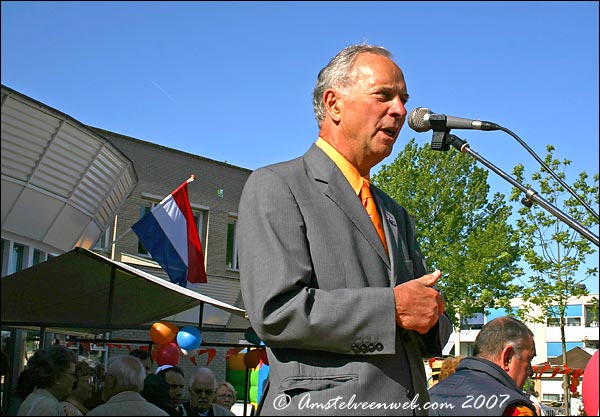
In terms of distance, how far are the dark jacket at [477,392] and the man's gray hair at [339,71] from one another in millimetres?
1234

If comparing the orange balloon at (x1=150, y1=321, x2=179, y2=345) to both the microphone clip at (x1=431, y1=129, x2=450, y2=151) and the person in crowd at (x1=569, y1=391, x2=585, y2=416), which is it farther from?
the microphone clip at (x1=431, y1=129, x2=450, y2=151)

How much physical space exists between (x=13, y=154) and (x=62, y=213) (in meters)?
1.84

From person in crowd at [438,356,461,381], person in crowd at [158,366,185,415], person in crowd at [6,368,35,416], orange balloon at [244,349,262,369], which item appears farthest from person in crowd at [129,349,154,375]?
person in crowd at [438,356,461,381]

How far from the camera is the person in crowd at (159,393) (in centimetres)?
709

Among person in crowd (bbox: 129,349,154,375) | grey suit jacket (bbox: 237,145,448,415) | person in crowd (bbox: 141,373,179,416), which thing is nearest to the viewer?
grey suit jacket (bbox: 237,145,448,415)

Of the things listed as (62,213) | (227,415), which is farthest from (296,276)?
(227,415)

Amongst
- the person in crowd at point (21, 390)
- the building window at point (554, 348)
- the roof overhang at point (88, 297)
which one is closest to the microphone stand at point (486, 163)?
the person in crowd at point (21, 390)

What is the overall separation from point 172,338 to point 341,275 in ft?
24.0

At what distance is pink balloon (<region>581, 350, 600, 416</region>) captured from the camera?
217cm

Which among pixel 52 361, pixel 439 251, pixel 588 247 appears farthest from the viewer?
pixel 439 251

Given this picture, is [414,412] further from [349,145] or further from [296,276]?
[349,145]

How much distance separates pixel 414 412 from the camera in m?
2.02

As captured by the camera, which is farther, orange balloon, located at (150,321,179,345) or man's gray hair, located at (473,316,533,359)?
orange balloon, located at (150,321,179,345)

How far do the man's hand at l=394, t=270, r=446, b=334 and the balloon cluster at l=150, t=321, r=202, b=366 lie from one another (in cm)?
727
